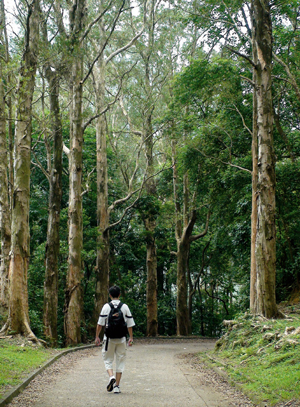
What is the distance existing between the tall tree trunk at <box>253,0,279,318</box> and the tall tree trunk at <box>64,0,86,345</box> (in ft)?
22.6

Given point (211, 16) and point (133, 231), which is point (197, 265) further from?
point (211, 16)

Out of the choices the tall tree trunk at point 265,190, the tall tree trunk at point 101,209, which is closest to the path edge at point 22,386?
the tall tree trunk at point 265,190

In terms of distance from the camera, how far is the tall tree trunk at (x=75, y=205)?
1691 centimetres

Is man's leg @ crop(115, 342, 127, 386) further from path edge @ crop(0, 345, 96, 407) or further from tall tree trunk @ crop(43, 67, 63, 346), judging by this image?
tall tree trunk @ crop(43, 67, 63, 346)

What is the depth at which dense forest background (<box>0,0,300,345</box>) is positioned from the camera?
1623 cm

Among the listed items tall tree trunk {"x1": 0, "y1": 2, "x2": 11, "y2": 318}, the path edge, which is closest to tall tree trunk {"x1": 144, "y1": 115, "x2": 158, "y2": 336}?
tall tree trunk {"x1": 0, "y1": 2, "x2": 11, "y2": 318}

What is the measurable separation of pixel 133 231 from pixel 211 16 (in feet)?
46.2

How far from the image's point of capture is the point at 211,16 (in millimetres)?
16656

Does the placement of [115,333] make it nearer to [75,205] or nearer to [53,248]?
[53,248]

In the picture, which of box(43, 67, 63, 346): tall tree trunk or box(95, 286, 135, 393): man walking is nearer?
box(95, 286, 135, 393): man walking

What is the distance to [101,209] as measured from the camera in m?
22.5

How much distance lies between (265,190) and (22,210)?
721 cm

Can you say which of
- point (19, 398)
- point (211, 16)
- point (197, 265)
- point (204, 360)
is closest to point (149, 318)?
point (197, 265)

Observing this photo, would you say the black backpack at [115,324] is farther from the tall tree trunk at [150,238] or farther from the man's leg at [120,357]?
the tall tree trunk at [150,238]
